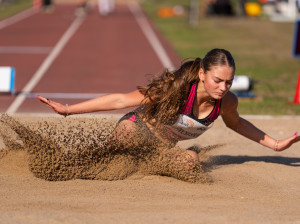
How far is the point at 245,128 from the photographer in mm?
5305

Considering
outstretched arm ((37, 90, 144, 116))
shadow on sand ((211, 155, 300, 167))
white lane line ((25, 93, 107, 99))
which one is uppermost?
outstretched arm ((37, 90, 144, 116))

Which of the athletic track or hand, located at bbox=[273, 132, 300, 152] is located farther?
the athletic track

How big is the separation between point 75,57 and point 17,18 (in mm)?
13724

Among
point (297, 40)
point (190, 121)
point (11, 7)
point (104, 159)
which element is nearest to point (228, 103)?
point (190, 121)

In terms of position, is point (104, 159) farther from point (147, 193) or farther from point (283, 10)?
point (283, 10)

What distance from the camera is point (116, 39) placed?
20.0 metres

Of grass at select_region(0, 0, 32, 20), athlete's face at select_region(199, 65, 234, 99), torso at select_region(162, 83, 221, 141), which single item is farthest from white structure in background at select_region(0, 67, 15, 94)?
grass at select_region(0, 0, 32, 20)

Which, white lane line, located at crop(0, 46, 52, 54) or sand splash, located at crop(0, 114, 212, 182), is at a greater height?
sand splash, located at crop(0, 114, 212, 182)

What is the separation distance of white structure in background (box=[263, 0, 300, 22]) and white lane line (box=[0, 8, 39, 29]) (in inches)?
499

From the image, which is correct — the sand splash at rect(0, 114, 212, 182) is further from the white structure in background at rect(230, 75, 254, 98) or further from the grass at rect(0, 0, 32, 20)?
the grass at rect(0, 0, 32, 20)

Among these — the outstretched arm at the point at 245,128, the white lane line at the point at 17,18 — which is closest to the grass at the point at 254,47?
the outstretched arm at the point at 245,128

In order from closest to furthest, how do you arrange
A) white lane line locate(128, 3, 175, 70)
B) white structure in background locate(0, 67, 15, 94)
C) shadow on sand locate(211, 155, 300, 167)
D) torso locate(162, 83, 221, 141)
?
torso locate(162, 83, 221, 141) → shadow on sand locate(211, 155, 300, 167) → white structure in background locate(0, 67, 15, 94) → white lane line locate(128, 3, 175, 70)

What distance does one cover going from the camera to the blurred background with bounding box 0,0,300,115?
1030 centimetres

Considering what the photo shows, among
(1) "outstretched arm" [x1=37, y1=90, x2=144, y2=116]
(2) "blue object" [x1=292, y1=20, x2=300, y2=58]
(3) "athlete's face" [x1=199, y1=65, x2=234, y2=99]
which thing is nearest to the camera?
(3) "athlete's face" [x1=199, y1=65, x2=234, y2=99]
